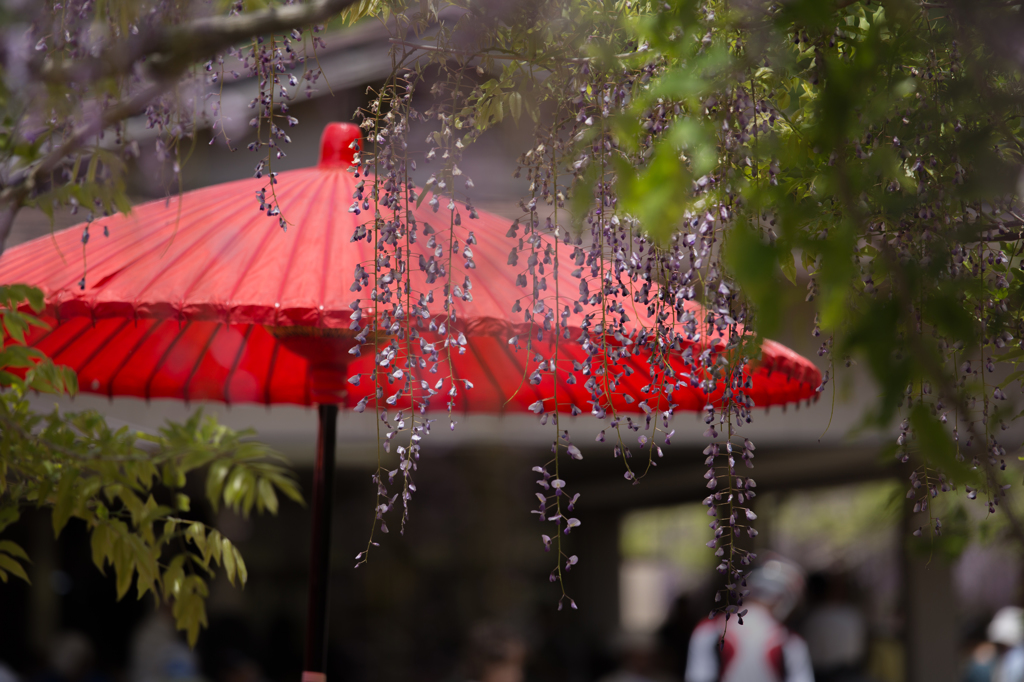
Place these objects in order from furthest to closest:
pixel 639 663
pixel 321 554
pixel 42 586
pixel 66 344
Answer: pixel 42 586
pixel 639 663
pixel 66 344
pixel 321 554

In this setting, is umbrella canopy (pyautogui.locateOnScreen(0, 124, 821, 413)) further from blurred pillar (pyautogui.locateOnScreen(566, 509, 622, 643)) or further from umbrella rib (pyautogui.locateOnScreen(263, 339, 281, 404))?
blurred pillar (pyautogui.locateOnScreen(566, 509, 622, 643))

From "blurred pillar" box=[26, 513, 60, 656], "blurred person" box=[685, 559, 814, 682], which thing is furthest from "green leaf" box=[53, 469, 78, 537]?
"blurred pillar" box=[26, 513, 60, 656]

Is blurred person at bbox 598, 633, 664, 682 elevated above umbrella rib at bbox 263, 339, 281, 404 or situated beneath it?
situated beneath

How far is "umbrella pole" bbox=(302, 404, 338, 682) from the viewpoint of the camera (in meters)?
1.99

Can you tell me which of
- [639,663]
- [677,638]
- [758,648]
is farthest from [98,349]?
[677,638]

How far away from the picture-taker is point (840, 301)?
30.5 inches

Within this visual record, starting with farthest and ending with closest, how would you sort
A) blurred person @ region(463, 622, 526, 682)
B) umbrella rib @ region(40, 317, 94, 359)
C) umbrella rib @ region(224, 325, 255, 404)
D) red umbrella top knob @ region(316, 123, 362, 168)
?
blurred person @ region(463, 622, 526, 682) < umbrella rib @ region(224, 325, 255, 404) < umbrella rib @ region(40, 317, 94, 359) < red umbrella top knob @ region(316, 123, 362, 168)

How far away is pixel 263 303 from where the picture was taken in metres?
1.52

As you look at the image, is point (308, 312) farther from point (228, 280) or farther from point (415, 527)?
point (415, 527)

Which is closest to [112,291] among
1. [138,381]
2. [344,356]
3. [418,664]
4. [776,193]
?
[344,356]

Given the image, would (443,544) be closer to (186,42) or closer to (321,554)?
(321,554)

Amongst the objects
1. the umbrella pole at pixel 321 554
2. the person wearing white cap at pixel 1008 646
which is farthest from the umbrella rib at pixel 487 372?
the person wearing white cap at pixel 1008 646

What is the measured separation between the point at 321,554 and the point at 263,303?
0.77 meters

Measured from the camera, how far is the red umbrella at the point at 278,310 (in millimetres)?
1546
